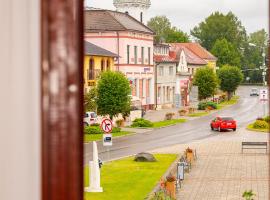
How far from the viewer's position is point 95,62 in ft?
63.8

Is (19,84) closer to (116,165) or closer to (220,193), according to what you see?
(220,193)

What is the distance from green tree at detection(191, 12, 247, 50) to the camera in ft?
135

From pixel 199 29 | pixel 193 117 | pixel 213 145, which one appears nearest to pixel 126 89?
pixel 213 145

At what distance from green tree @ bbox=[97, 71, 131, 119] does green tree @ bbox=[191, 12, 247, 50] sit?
25.6 m

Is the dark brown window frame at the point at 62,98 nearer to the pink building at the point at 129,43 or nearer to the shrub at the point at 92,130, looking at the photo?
the shrub at the point at 92,130

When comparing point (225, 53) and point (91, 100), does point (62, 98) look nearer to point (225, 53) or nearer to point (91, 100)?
point (91, 100)

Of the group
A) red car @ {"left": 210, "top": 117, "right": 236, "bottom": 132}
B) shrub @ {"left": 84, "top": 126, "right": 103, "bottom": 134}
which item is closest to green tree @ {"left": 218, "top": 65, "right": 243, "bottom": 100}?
red car @ {"left": 210, "top": 117, "right": 236, "bottom": 132}

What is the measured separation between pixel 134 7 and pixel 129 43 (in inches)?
350

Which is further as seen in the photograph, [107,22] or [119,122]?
[107,22]

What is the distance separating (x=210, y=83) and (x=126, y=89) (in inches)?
488

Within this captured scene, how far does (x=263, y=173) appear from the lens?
941 cm

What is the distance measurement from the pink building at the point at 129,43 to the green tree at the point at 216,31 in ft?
55.7

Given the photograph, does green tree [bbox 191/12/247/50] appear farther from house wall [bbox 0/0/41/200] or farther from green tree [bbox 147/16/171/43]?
house wall [bbox 0/0/41/200]

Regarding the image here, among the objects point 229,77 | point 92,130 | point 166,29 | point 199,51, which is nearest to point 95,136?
point 92,130
